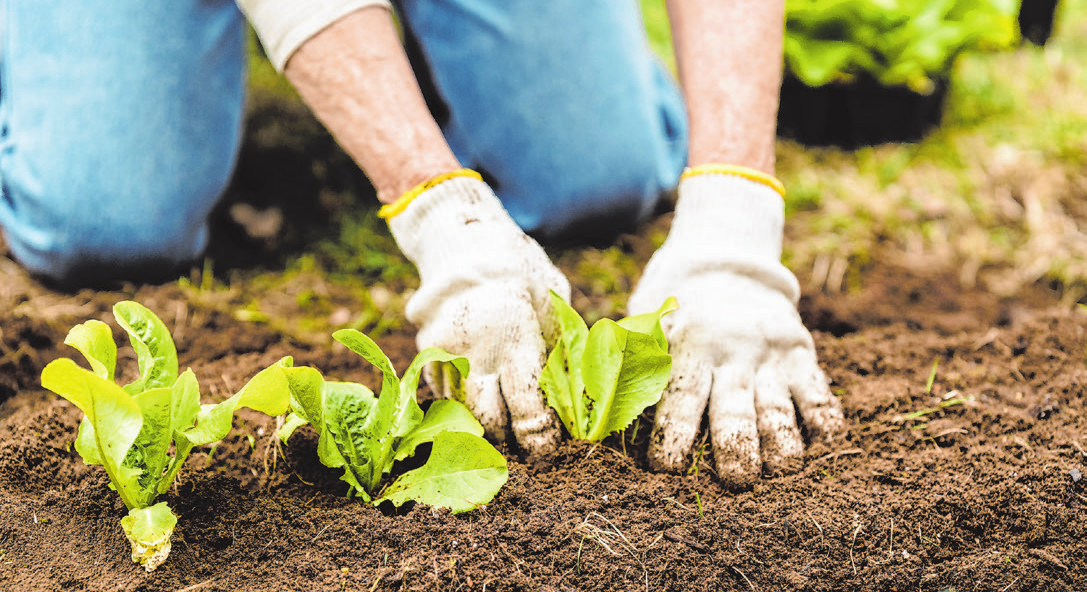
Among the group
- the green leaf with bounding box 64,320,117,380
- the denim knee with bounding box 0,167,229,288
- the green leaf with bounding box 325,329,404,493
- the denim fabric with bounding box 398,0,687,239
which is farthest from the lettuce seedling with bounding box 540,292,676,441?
the denim knee with bounding box 0,167,229,288

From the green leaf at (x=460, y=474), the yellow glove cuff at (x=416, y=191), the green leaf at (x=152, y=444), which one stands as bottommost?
the green leaf at (x=460, y=474)

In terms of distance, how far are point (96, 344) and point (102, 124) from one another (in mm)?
1059

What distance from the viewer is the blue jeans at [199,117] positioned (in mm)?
1920

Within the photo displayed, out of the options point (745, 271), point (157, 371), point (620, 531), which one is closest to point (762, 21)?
point (745, 271)

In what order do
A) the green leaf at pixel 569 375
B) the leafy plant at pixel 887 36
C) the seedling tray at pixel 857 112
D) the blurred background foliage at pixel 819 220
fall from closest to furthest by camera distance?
the green leaf at pixel 569 375, the blurred background foliage at pixel 819 220, the leafy plant at pixel 887 36, the seedling tray at pixel 857 112

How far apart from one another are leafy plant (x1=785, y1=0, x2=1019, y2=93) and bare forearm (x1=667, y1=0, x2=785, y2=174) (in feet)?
3.79

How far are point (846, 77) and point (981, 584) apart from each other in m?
2.17

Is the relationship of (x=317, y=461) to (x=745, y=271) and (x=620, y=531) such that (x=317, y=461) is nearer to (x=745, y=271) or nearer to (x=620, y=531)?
(x=620, y=531)

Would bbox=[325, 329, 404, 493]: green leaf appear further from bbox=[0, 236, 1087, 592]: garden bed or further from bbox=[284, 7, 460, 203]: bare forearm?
bbox=[284, 7, 460, 203]: bare forearm

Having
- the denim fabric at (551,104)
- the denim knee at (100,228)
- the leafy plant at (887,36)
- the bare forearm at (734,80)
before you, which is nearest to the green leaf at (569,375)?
the bare forearm at (734,80)

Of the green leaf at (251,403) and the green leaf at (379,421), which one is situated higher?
the green leaf at (251,403)

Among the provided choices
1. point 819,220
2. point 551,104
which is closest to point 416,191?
point 551,104

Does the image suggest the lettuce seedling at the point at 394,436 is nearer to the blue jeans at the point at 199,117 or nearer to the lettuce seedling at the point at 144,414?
the lettuce seedling at the point at 144,414

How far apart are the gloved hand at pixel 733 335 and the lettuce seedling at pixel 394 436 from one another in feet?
1.16
